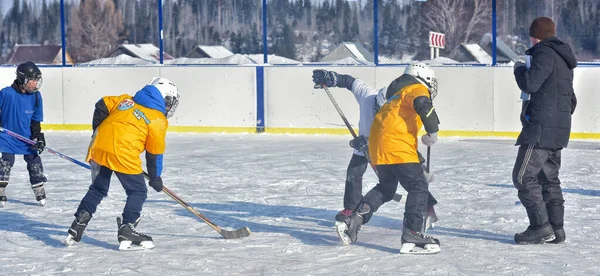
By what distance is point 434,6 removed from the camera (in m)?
12.6

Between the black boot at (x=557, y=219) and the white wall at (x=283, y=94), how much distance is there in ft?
20.4

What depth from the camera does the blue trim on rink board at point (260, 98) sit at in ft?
42.2

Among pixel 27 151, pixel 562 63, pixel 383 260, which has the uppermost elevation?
pixel 562 63

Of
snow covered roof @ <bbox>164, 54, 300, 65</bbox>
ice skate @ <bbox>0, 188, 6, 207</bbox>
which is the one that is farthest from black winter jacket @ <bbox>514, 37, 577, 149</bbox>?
snow covered roof @ <bbox>164, 54, 300, 65</bbox>

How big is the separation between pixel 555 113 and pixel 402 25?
285 inches

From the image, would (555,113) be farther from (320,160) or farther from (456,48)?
(456,48)

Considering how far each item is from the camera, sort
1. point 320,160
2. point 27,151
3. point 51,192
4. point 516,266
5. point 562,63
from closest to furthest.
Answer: point 516,266 → point 562,63 → point 27,151 → point 51,192 → point 320,160

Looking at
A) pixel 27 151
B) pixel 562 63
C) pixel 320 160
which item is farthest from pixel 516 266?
pixel 320 160

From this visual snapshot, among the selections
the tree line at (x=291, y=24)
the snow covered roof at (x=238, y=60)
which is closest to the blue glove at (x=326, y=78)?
the tree line at (x=291, y=24)

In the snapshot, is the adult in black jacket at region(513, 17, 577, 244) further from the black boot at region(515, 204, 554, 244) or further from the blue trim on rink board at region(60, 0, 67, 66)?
the blue trim on rink board at region(60, 0, 67, 66)

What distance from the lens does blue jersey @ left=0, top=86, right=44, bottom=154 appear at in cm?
731

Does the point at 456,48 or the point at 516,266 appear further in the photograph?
the point at 456,48

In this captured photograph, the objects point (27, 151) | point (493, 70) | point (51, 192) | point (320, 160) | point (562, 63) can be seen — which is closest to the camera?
point (562, 63)

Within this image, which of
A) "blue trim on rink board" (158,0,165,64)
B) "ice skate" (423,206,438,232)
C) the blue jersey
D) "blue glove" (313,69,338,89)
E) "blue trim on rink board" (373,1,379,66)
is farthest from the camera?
"blue trim on rink board" (158,0,165,64)
